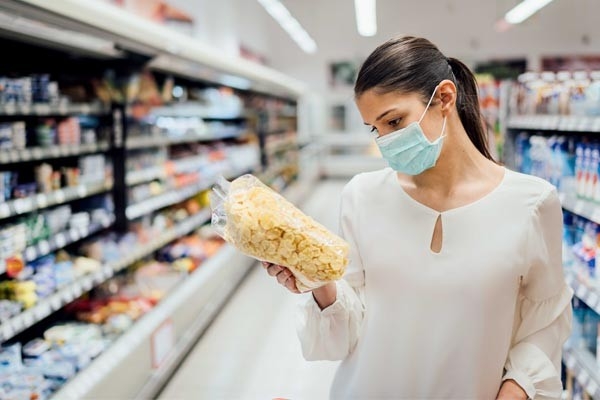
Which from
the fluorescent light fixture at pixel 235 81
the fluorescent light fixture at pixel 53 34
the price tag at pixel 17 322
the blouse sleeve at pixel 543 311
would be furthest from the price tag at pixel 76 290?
the fluorescent light fixture at pixel 235 81

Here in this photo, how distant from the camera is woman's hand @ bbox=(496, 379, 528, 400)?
1.33 m

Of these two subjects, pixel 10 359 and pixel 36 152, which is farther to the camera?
pixel 36 152

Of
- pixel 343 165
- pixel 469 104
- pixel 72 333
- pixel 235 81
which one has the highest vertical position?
pixel 235 81

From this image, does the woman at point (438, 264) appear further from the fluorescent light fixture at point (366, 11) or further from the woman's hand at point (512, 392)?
the fluorescent light fixture at point (366, 11)

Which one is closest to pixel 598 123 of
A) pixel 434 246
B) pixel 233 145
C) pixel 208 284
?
pixel 434 246

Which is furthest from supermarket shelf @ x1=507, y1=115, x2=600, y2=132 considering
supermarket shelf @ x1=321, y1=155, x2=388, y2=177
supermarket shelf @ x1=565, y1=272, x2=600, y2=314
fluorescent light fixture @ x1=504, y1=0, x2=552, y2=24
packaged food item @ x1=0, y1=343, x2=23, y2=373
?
supermarket shelf @ x1=321, y1=155, x2=388, y2=177

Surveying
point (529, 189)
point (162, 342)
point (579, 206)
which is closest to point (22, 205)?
point (162, 342)

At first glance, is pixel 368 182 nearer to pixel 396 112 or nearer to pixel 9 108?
pixel 396 112

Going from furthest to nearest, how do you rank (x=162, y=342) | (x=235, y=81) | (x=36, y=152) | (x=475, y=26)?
(x=475, y=26) < (x=235, y=81) < (x=162, y=342) < (x=36, y=152)

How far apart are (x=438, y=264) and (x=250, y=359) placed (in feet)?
9.45

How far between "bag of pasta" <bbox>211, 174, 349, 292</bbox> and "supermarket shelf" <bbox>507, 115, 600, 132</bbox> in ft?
5.25

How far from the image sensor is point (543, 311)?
4.45ft

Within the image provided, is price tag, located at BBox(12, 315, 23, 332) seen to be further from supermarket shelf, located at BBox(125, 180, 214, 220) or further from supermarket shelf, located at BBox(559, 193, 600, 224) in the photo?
supermarket shelf, located at BBox(559, 193, 600, 224)

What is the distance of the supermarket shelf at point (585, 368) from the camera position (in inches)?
91.6
